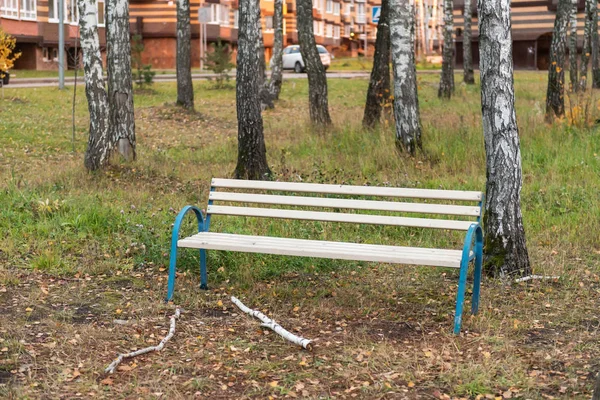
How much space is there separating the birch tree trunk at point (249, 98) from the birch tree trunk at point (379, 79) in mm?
4525

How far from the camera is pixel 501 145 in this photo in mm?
7105

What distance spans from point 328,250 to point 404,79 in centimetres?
646

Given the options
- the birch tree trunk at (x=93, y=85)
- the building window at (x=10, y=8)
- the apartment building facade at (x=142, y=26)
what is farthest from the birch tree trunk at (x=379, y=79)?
the building window at (x=10, y=8)

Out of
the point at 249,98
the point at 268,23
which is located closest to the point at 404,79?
the point at 249,98

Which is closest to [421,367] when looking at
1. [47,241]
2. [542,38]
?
[47,241]

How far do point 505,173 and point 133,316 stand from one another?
3174mm

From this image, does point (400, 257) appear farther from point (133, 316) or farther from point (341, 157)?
point (341, 157)

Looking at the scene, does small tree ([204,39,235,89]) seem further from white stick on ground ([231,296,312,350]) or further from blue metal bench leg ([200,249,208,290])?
white stick on ground ([231,296,312,350])

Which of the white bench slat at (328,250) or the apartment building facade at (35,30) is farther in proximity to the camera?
the apartment building facade at (35,30)

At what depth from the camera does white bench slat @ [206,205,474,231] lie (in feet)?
21.6

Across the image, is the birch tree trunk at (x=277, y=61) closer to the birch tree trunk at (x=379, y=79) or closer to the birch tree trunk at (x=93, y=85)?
the birch tree trunk at (x=379, y=79)

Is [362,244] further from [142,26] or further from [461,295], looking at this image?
[142,26]

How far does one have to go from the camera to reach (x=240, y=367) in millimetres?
5488

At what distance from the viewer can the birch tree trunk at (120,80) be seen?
12203 mm
